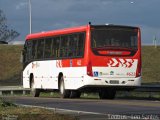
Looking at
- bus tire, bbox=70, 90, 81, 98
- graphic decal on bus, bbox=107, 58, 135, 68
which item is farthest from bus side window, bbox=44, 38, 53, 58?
graphic decal on bus, bbox=107, 58, 135, 68

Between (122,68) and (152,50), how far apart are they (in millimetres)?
48672

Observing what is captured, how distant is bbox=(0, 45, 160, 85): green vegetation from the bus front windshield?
33812 millimetres

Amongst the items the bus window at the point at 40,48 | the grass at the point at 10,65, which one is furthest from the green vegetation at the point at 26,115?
the grass at the point at 10,65

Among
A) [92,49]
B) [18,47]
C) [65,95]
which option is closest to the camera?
[92,49]

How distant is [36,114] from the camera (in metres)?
17.0

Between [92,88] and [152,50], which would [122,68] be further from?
[152,50]

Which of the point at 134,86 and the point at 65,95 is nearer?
the point at 134,86

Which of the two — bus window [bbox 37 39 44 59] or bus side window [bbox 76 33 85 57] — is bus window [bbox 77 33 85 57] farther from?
bus window [bbox 37 39 44 59]

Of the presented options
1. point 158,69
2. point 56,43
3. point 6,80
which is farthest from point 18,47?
point 56,43

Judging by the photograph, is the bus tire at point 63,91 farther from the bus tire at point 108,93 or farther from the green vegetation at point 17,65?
the green vegetation at point 17,65

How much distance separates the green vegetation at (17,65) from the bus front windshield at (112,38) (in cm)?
3381

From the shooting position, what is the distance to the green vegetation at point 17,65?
68500 mm

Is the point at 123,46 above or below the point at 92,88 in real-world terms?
above

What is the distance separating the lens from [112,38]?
3081 cm
